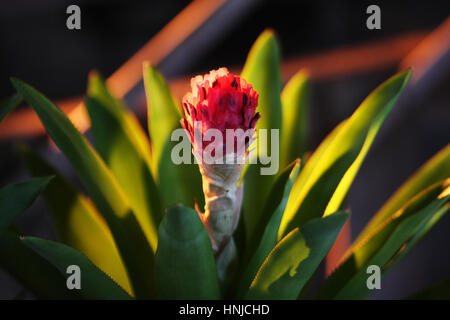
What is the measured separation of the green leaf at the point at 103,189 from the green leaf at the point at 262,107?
0.30 ft

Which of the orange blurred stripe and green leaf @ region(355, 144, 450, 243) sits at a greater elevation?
the orange blurred stripe

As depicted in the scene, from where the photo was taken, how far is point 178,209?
0.83 feet

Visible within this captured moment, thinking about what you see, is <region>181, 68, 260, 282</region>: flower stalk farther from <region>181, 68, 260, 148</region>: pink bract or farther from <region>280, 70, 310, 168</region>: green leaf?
<region>280, 70, 310, 168</region>: green leaf

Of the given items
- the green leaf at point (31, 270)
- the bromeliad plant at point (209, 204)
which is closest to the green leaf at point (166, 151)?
the bromeliad plant at point (209, 204)

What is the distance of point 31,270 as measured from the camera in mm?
352

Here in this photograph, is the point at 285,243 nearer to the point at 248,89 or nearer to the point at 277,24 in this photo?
the point at 248,89

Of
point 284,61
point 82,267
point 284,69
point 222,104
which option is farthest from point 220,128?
point 284,61

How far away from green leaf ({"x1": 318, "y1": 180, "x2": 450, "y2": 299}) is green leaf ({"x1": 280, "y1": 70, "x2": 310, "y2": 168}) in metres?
0.12

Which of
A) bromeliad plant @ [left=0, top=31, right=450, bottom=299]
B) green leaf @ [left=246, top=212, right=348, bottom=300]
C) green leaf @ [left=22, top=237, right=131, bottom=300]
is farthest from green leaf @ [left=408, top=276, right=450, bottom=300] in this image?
green leaf @ [left=22, top=237, right=131, bottom=300]

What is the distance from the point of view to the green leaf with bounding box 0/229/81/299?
340 mm

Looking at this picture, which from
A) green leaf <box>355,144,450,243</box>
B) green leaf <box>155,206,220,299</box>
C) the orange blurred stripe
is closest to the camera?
green leaf <box>155,206,220,299</box>

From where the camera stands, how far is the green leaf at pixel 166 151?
1.35ft

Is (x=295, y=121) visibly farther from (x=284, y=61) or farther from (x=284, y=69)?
(x=284, y=61)

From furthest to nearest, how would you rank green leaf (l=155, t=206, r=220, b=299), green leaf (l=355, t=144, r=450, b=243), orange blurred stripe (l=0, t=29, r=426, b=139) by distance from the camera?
orange blurred stripe (l=0, t=29, r=426, b=139) < green leaf (l=355, t=144, r=450, b=243) < green leaf (l=155, t=206, r=220, b=299)
